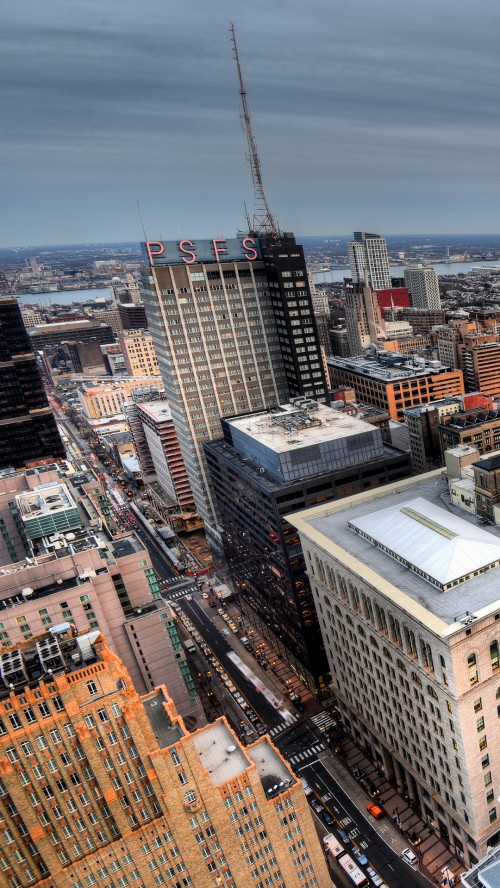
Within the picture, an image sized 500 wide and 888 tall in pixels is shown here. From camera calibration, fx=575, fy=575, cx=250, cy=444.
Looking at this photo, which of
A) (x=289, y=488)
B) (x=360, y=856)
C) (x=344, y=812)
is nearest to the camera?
(x=360, y=856)

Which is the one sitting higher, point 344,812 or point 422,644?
point 422,644

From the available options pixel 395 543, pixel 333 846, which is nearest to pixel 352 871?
pixel 333 846

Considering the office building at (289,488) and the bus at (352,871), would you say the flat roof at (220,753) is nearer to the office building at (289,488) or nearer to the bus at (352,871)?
the bus at (352,871)

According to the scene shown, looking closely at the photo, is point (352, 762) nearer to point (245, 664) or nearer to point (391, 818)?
point (391, 818)

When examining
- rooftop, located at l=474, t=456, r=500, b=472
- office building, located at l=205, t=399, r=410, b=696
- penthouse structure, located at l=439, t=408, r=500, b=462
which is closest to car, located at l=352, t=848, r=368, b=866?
office building, located at l=205, t=399, r=410, b=696

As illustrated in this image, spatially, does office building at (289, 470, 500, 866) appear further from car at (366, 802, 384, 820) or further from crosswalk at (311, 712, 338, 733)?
crosswalk at (311, 712, 338, 733)

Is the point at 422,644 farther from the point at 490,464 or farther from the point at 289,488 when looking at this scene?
the point at 289,488

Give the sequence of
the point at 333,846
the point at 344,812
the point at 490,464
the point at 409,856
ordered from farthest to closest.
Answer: the point at 344,812, the point at 490,464, the point at 333,846, the point at 409,856
